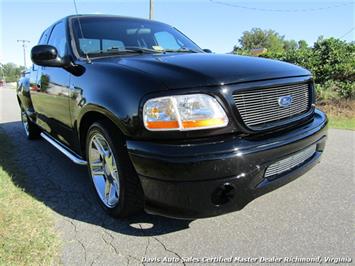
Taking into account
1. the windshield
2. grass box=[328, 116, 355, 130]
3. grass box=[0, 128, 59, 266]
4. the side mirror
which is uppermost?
the windshield

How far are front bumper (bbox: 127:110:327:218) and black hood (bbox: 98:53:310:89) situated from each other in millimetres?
427

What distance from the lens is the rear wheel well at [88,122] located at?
Result: 9.62 ft

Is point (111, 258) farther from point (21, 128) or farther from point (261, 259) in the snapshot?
point (21, 128)

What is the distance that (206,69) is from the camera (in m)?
2.67

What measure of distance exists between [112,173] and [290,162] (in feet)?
4.73

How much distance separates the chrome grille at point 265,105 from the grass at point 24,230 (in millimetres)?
1706

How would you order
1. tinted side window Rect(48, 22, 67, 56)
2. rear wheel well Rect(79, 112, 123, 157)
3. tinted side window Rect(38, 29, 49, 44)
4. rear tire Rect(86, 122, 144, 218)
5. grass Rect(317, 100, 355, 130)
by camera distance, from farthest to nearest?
grass Rect(317, 100, 355, 130), tinted side window Rect(38, 29, 49, 44), tinted side window Rect(48, 22, 67, 56), rear wheel well Rect(79, 112, 123, 157), rear tire Rect(86, 122, 144, 218)

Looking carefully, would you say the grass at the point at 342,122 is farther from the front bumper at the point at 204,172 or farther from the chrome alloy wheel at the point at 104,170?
the chrome alloy wheel at the point at 104,170

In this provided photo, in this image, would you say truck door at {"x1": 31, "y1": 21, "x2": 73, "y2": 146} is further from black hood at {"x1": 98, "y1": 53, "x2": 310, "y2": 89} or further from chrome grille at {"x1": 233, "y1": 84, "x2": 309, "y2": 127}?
chrome grille at {"x1": 233, "y1": 84, "x2": 309, "y2": 127}

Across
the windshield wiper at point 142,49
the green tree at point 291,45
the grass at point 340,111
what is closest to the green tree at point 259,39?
the green tree at point 291,45

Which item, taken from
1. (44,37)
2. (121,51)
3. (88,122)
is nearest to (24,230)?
(88,122)

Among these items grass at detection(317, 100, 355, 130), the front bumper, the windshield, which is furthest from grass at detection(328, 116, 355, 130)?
the front bumper

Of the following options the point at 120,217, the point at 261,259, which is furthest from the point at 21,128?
the point at 261,259

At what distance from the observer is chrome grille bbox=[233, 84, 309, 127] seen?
8.41 ft
